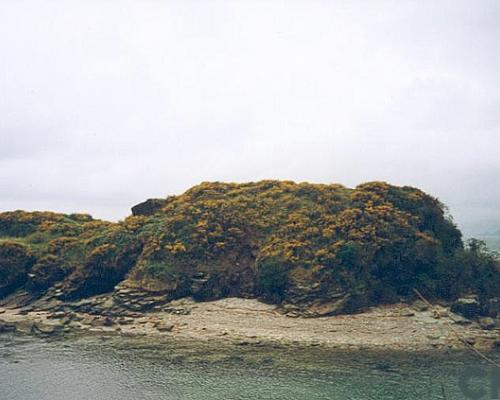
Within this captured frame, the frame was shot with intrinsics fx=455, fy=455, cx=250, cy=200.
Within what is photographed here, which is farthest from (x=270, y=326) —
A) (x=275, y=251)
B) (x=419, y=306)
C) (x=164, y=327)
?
(x=419, y=306)

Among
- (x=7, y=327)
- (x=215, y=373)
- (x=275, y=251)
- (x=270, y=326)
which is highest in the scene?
(x=275, y=251)

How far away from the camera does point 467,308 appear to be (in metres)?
53.0

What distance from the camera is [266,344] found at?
47.8 metres

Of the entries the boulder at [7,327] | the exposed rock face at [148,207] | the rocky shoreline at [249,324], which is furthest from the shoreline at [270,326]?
the exposed rock face at [148,207]

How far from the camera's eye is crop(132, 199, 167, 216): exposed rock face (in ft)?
269

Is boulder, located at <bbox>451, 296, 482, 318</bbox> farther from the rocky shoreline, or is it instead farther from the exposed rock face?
the exposed rock face

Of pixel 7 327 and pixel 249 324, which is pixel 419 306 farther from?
pixel 7 327

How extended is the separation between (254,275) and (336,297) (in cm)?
1255

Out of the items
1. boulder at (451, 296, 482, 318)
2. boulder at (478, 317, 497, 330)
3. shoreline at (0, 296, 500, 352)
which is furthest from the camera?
boulder at (451, 296, 482, 318)

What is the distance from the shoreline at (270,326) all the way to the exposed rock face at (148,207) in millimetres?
24361

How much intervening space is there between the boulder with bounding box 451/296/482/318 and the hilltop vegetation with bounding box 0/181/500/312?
404 cm

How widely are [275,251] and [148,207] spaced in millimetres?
29668

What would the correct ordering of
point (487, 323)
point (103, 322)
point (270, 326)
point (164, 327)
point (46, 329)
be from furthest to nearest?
point (103, 322), point (46, 329), point (164, 327), point (270, 326), point (487, 323)

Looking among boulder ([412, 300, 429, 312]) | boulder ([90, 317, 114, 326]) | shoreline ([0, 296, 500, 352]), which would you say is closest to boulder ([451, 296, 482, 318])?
shoreline ([0, 296, 500, 352])
